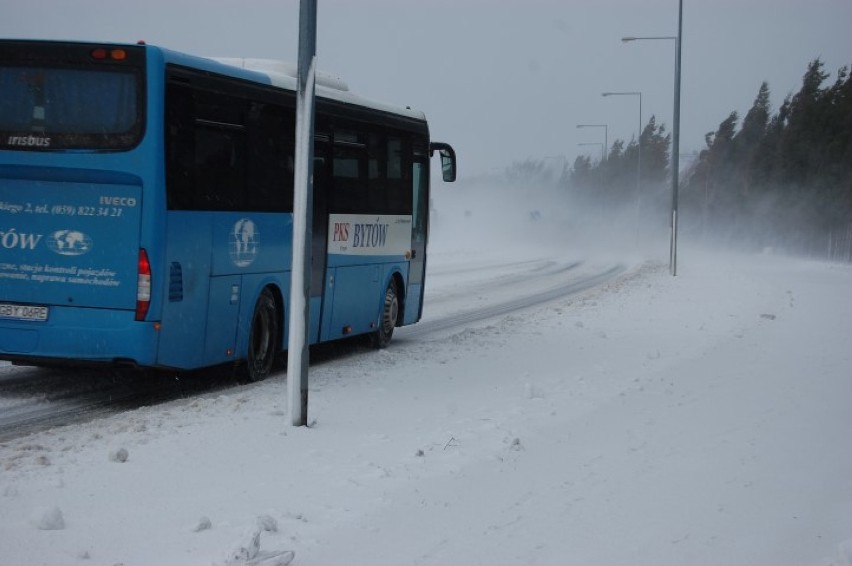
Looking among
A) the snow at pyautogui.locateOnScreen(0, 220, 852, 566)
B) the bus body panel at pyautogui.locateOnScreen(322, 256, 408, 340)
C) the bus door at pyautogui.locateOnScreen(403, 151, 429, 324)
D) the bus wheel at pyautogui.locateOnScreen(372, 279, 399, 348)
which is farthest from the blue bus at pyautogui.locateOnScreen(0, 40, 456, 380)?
the bus door at pyautogui.locateOnScreen(403, 151, 429, 324)

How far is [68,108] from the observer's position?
10.7m

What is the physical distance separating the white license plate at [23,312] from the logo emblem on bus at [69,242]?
0.53m

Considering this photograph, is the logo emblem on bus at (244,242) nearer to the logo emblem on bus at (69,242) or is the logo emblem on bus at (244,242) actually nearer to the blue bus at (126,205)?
the blue bus at (126,205)

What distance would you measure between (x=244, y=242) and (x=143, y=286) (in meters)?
1.81

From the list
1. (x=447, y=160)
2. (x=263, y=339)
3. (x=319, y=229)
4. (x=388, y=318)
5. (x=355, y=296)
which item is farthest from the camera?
(x=447, y=160)

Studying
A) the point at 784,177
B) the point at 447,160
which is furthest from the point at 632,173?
the point at 447,160

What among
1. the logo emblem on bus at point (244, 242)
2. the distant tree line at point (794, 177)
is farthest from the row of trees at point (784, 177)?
the logo emblem on bus at point (244, 242)

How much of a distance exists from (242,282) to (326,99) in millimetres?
2858

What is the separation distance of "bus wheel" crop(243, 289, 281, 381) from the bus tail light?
2179 mm

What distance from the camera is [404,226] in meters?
17.1

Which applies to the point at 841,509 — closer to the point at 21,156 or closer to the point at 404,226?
the point at 21,156

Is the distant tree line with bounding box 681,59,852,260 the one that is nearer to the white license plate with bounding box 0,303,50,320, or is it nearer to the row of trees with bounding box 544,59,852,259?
the row of trees with bounding box 544,59,852,259

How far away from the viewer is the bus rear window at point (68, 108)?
417 inches

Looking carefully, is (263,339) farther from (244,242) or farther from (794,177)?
(794,177)
